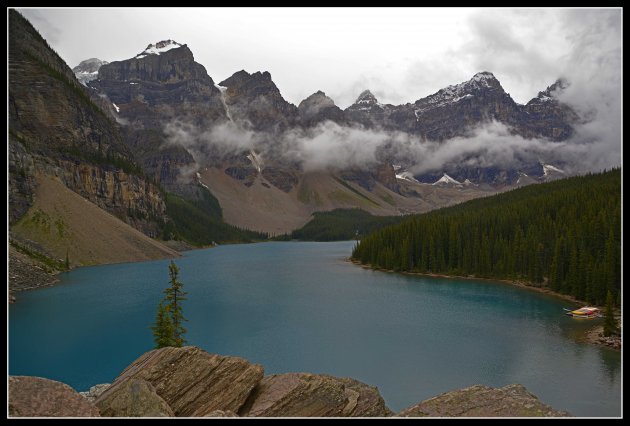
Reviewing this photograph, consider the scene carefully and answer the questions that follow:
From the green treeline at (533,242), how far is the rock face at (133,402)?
65.6 meters

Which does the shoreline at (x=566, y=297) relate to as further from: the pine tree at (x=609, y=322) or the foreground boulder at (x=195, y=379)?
the foreground boulder at (x=195, y=379)

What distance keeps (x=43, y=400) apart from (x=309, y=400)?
321 inches

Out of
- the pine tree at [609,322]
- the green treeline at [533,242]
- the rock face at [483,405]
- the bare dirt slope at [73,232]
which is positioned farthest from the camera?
the bare dirt slope at [73,232]

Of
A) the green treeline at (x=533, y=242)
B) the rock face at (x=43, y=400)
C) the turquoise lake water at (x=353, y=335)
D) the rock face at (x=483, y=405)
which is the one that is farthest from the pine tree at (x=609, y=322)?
the rock face at (x=43, y=400)

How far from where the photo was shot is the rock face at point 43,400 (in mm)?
11039

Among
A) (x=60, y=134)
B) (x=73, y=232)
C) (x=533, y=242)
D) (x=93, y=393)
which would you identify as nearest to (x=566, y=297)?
(x=533, y=242)

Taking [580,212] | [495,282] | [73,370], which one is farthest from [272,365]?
[580,212]

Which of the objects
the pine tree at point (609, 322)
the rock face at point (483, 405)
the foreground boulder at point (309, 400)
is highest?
the rock face at point (483, 405)

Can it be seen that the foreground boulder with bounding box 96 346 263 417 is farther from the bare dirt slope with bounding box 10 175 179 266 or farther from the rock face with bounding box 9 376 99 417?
the bare dirt slope with bounding box 10 175 179 266

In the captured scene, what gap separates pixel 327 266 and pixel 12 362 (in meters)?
85.6

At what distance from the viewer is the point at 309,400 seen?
48.8ft

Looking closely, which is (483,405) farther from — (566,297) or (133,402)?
(566,297)

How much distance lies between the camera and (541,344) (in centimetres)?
4172
